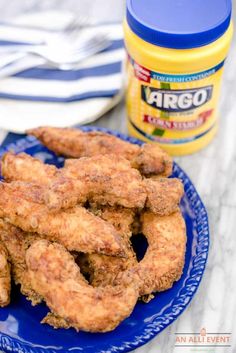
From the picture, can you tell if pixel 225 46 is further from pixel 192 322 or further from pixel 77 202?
pixel 192 322

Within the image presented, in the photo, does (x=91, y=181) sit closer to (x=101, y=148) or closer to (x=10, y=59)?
(x=101, y=148)

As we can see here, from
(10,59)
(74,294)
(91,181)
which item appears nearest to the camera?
(74,294)

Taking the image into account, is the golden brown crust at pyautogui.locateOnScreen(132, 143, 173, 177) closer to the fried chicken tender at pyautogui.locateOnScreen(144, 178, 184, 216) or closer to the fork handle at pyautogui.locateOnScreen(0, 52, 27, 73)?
the fried chicken tender at pyautogui.locateOnScreen(144, 178, 184, 216)

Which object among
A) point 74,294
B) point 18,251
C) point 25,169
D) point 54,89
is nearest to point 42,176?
point 25,169

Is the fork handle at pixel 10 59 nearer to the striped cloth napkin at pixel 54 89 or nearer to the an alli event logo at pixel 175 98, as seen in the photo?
the striped cloth napkin at pixel 54 89

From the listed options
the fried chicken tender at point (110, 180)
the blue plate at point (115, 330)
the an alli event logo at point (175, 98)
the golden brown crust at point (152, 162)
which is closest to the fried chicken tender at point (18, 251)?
the blue plate at point (115, 330)
